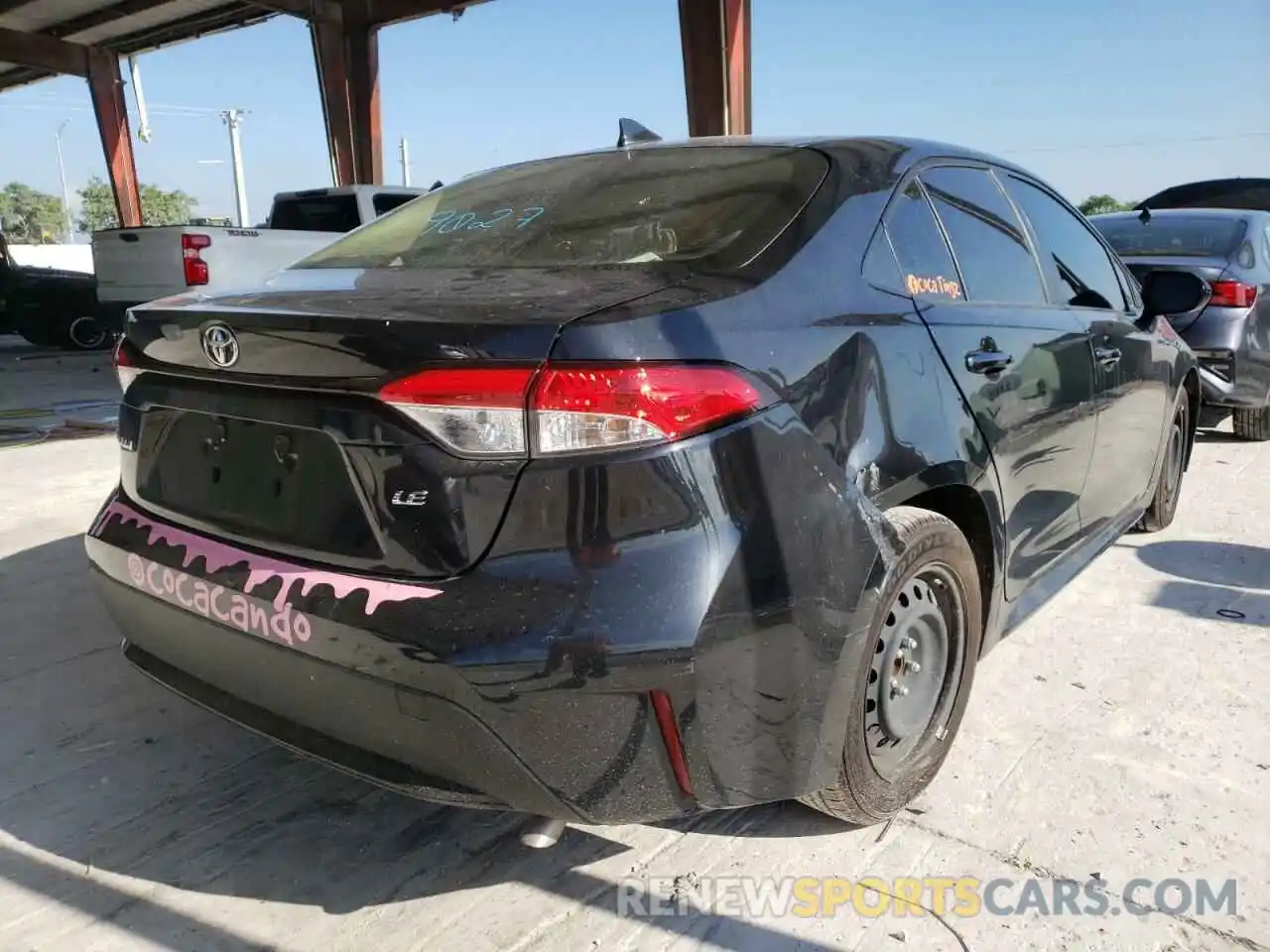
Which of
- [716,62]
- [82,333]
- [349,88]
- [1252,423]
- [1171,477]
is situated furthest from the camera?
[349,88]

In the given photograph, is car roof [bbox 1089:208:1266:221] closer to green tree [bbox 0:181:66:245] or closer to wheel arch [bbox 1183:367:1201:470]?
wheel arch [bbox 1183:367:1201:470]

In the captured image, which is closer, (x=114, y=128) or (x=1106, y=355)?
(x=1106, y=355)

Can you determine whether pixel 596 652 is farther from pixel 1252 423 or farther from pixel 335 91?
pixel 335 91

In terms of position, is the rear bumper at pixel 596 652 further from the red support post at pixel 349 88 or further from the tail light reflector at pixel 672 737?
the red support post at pixel 349 88

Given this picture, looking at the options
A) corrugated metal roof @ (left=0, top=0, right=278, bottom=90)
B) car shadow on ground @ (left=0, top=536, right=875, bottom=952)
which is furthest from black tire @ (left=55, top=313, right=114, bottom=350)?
car shadow on ground @ (left=0, top=536, right=875, bottom=952)

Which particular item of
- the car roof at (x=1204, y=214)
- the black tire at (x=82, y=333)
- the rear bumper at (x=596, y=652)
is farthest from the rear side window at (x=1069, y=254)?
the black tire at (x=82, y=333)

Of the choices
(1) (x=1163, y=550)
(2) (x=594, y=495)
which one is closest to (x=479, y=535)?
(2) (x=594, y=495)

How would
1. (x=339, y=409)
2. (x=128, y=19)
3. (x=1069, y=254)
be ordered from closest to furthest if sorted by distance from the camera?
(x=339, y=409), (x=1069, y=254), (x=128, y=19)

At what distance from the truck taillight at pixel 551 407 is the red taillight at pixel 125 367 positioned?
35.5 inches

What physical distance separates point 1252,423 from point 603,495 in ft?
21.0

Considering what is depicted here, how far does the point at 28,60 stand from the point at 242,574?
24.7m

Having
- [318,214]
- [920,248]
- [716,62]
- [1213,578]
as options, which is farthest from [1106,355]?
[716,62]

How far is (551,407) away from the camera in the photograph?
1.57m

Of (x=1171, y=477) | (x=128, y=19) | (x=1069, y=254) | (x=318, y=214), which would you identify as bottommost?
(x=1171, y=477)
